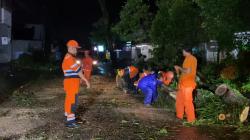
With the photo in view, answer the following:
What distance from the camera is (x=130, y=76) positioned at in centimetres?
1539

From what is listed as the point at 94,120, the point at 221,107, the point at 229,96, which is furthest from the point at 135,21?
the point at 94,120

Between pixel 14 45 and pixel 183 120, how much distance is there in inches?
1563

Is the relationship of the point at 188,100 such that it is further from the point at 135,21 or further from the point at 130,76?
the point at 135,21

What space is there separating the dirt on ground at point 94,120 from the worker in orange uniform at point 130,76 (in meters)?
0.95

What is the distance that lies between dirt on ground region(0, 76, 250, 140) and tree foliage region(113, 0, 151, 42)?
8.41 m

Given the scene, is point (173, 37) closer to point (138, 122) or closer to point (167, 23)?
point (167, 23)

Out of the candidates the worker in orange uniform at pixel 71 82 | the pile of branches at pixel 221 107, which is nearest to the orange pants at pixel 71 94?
the worker in orange uniform at pixel 71 82

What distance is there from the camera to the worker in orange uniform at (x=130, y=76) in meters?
15.2

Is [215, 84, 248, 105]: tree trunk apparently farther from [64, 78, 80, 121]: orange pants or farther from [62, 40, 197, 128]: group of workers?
[64, 78, 80, 121]: orange pants

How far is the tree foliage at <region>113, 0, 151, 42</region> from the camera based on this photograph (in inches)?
869

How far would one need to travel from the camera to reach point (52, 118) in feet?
34.2

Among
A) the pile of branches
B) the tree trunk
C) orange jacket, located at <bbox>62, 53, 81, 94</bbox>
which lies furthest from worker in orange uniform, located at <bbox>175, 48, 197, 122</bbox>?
orange jacket, located at <bbox>62, 53, 81, 94</bbox>

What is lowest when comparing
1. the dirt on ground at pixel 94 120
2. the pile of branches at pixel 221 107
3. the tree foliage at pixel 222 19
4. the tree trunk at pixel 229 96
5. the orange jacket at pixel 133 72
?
the dirt on ground at pixel 94 120

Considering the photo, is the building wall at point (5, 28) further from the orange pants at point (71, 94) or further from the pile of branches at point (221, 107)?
the orange pants at point (71, 94)
